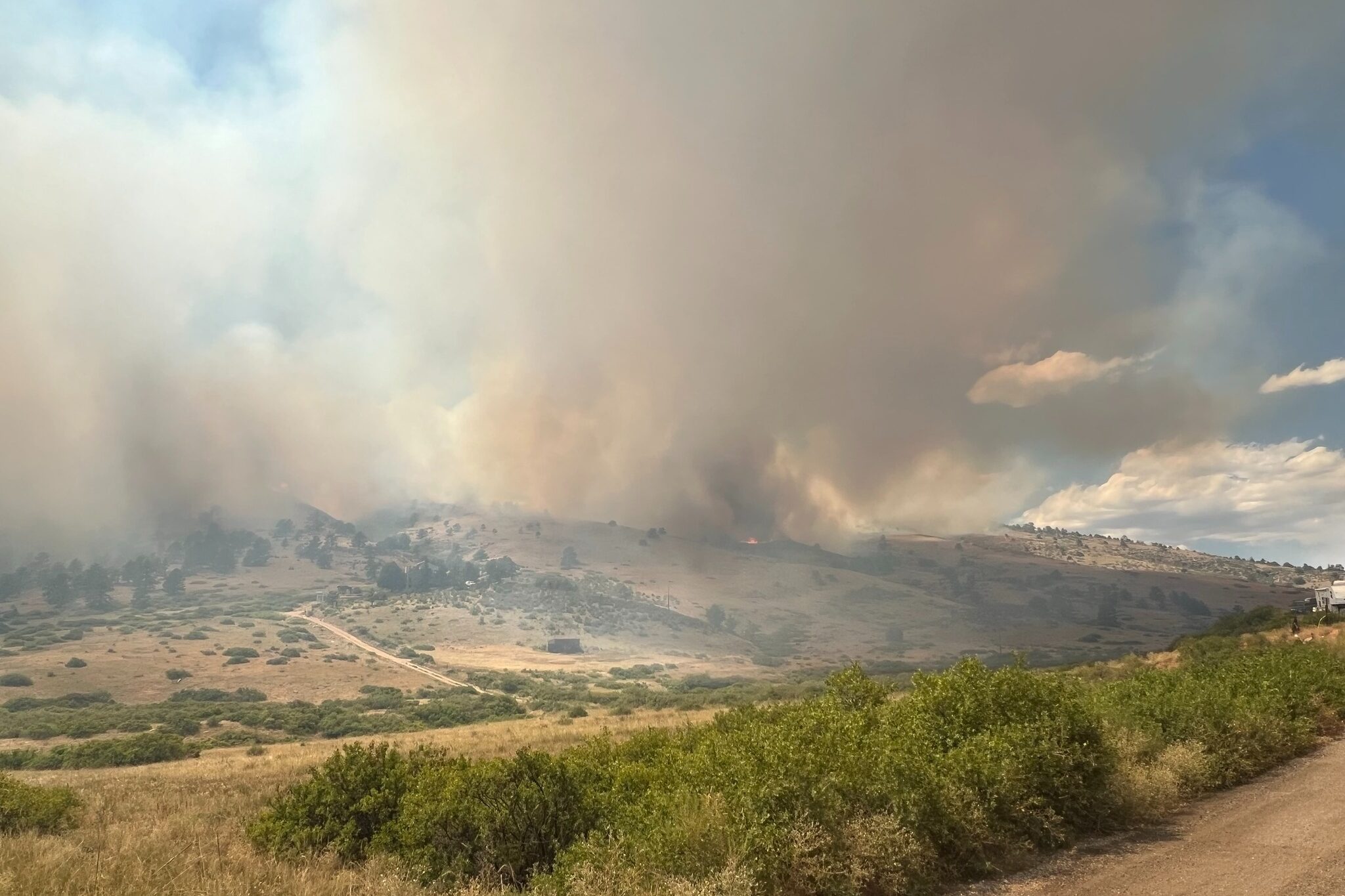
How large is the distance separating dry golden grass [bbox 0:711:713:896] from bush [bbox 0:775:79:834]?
0.58 m

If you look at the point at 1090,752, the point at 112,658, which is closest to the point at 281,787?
the point at 1090,752

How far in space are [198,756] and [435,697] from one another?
5785 centimetres

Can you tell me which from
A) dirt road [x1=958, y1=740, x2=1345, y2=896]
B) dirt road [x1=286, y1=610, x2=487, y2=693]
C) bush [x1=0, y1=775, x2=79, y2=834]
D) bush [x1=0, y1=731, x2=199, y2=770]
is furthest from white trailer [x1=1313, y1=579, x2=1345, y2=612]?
bush [x1=0, y1=731, x2=199, y2=770]

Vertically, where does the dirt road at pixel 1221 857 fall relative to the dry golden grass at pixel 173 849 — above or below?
above

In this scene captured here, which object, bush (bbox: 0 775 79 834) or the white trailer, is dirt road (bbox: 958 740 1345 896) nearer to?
bush (bbox: 0 775 79 834)

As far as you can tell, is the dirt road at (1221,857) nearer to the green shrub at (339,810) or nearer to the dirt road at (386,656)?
the green shrub at (339,810)

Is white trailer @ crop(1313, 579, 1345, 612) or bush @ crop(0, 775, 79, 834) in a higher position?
white trailer @ crop(1313, 579, 1345, 612)

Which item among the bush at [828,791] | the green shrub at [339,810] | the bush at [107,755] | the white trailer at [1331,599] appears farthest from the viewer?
the white trailer at [1331,599]

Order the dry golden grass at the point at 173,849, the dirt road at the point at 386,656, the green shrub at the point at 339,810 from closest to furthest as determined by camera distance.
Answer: the dry golden grass at the point at 173,849
the green shrub at the point at 339,810
the dirt road at the point at 386,656

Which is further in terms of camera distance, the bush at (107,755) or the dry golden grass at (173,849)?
the bush at (107,755)

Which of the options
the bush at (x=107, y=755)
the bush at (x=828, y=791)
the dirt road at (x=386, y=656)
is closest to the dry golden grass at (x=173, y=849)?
the bush at (x=828, y=791)

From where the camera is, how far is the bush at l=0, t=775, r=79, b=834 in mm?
16562

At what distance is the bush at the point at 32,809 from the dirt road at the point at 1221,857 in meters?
21.3

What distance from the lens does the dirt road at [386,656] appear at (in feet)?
403
